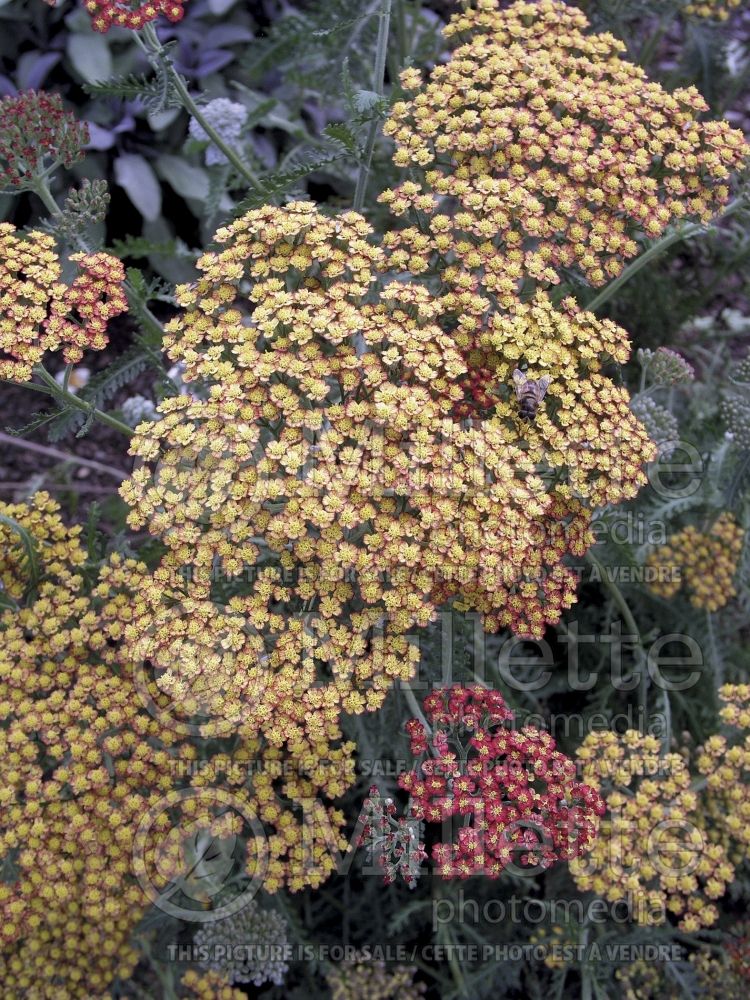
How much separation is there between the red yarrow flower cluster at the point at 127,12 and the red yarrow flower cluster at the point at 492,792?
6.87ft

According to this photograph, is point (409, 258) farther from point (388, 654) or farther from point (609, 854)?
point (609, 854)

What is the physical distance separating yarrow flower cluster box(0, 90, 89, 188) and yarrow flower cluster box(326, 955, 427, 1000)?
268 centimetres

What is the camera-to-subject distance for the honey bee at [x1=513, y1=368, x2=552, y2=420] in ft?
8.04

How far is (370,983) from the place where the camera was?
3.08 meters

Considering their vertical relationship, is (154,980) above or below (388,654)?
below

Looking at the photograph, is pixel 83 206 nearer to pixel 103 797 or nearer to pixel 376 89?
pixel 376 89

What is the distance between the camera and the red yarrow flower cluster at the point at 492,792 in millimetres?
2465

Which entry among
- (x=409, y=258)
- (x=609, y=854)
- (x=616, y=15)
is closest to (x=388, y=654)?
(x=609, y=854)

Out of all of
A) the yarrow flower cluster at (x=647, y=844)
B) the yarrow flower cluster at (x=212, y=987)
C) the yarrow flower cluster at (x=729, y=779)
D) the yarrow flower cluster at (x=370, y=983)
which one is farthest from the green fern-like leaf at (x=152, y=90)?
the yarrow flower cluster at (x=370, y=983)

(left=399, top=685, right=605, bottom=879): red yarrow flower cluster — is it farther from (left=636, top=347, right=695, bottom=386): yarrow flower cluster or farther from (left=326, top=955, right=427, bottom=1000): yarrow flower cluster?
(left=636, top=347, right=695, bottom=386): yarrow flower cluster

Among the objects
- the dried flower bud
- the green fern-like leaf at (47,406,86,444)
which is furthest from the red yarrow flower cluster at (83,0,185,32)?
the green fern-like leaf at (47,406,86,444)

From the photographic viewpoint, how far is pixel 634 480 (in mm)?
2582

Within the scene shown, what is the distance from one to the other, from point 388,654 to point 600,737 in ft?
2.74

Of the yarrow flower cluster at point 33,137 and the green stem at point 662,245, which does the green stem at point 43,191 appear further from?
the green stem at point 662,245
